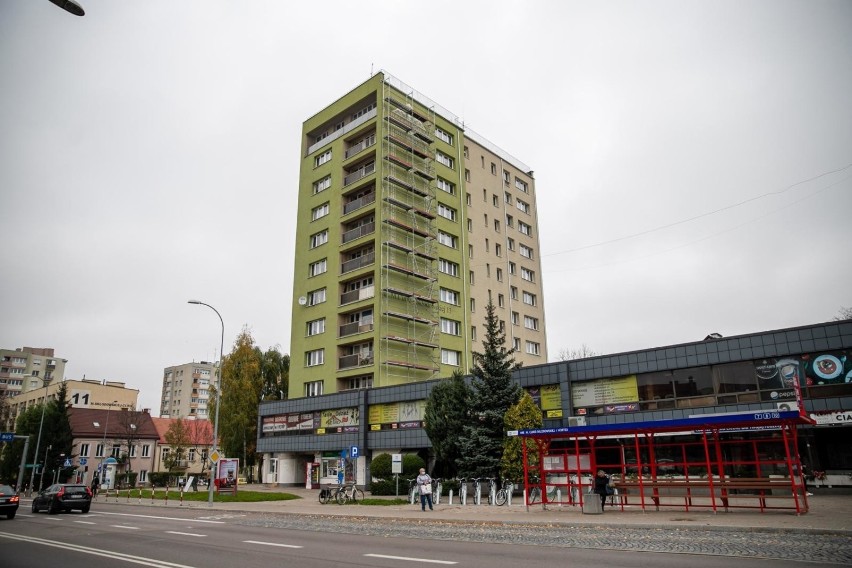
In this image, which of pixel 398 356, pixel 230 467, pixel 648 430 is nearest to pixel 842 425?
pixel 648 430

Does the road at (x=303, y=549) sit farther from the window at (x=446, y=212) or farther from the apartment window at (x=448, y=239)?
the window at (x=446, y=212)

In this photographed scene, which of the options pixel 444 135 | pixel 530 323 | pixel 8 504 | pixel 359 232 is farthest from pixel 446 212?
pixel 8 504

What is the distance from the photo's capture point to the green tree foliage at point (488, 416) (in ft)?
94.5

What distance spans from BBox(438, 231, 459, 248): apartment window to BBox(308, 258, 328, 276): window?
10266mm

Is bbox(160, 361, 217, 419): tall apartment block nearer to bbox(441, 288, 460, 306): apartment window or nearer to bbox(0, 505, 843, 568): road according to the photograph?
bbox(441, 288, 460, 306): apartment window

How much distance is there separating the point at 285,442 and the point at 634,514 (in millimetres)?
34526

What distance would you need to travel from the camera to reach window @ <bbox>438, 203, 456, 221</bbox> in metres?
Answer: 52.9

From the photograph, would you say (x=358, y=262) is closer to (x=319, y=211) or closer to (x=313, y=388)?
(x=319, y=211)

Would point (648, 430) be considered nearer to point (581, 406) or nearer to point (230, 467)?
point (581, 406)

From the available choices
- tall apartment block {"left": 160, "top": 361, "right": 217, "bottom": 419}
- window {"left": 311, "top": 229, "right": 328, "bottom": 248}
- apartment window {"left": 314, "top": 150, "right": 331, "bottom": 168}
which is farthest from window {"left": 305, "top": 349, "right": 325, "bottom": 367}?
tall apartment block {"left": 160, "top": 361, "right": 217, "bottom": 419}

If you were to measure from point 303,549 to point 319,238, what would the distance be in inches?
1645

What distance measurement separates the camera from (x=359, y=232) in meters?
48.7

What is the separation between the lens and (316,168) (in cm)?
5522

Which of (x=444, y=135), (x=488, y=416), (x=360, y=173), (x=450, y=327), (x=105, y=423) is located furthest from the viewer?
(x=105, y=423)
